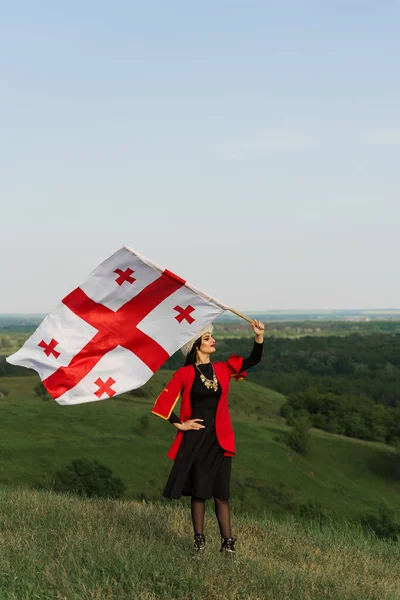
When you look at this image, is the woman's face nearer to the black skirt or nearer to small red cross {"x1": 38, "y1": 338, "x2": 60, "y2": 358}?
the black skirt

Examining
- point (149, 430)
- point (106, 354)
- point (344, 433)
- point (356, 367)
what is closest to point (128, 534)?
point (106, 354)

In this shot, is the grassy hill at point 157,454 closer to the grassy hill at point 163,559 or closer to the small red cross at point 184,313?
the grassy hill at point 163,559

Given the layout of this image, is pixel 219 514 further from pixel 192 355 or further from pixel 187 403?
pixel 192 355

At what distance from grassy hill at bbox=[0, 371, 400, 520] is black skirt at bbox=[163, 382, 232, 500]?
62736 millimetres

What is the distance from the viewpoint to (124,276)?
9.03 metres

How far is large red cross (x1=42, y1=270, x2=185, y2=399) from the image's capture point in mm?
8938

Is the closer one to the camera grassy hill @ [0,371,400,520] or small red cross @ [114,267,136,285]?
small red cross @ [114,267,136,285]

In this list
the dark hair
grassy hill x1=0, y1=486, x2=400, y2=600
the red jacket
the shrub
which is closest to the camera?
grassy hill x1=0, y1=486, x2=400, y2=600

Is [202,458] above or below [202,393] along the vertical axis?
below

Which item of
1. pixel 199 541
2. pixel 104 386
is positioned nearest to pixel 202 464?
pixel 199 541

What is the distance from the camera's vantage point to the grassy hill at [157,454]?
81.9 m

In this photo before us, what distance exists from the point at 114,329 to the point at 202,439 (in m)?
1.94

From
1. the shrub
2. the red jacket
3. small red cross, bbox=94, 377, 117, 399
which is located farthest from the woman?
the shrub

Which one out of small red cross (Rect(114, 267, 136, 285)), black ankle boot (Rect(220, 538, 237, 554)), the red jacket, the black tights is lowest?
black ankle boot (Rect(220, 538, 237, 554))
